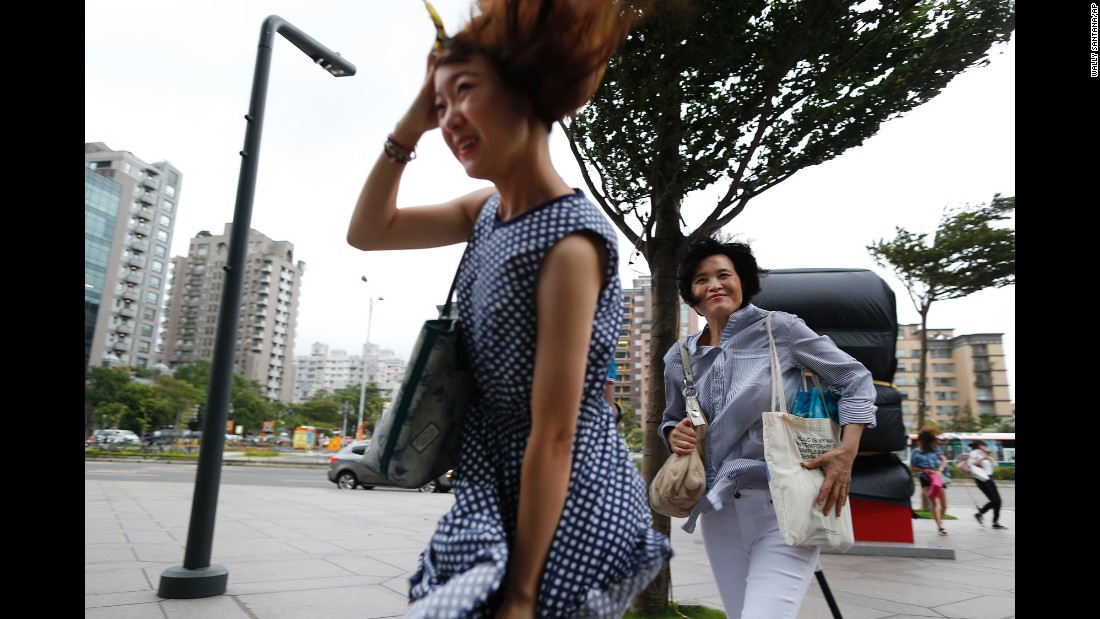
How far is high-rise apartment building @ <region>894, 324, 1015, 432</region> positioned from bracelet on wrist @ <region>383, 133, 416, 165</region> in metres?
65.1

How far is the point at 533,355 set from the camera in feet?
3.03

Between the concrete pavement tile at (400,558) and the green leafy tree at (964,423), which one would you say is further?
the green leafy tree at (964,423)

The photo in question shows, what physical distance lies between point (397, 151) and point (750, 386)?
149 centimetres

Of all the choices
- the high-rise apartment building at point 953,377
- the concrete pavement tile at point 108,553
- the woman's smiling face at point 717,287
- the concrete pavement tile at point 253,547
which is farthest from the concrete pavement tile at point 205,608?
the high-rise apartment building at point 953,377

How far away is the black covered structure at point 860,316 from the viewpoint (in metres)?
6.37

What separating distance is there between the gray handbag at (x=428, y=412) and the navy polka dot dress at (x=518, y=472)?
0.06 metres

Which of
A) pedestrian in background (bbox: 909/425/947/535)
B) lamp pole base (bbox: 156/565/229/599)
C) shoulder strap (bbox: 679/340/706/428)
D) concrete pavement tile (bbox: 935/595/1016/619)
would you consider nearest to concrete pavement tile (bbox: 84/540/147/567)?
lamp pole base (bbox: 156/565/229/599)

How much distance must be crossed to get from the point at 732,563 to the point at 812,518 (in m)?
0.34

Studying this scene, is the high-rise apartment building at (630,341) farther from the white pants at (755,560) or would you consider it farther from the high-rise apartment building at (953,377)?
the high-rise apartment building at (953,377)

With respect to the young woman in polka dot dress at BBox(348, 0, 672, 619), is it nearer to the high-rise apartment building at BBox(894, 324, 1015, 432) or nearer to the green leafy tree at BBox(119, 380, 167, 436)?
the green leafy tree at BBox(119, 380, 167, 436)

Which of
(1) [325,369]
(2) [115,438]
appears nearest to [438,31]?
(2) [115,438]

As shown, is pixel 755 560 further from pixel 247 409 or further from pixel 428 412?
pixel 247 409

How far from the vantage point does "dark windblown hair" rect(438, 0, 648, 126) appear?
968 millimetres
